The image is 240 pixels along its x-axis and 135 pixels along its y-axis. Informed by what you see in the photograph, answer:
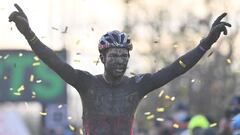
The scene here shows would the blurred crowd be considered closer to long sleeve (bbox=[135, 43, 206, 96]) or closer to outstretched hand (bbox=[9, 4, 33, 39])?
long sleeve (bbox=[135, 43, 206, 96])

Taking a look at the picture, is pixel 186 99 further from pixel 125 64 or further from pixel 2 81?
pixel 125 64

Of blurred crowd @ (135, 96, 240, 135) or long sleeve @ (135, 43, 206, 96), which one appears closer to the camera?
long sleeve @ (135, 43, 206, 96)

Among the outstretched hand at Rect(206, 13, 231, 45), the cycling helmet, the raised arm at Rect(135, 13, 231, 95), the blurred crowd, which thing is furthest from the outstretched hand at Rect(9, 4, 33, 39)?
the blurred crowd

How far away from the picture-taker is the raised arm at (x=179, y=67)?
9102mm

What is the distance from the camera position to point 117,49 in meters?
8.90

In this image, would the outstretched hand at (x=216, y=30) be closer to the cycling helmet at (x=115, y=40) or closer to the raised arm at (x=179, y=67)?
the raised arm at (x=179, y=67)

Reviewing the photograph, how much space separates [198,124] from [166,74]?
6.75 m

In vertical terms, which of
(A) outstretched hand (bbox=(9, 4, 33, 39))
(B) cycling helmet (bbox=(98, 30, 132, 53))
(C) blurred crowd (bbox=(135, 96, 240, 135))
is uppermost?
(A) outstretched hand (bbox=(9, 4, 33, 39))

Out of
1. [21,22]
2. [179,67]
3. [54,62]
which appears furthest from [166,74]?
[21,22]

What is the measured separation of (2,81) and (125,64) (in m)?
14.8

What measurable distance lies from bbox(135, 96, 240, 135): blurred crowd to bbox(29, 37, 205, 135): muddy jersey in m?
3.74

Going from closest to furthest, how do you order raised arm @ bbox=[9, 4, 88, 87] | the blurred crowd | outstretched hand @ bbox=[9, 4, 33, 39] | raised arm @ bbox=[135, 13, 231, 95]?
outstretched hand @ bbox=[9, 4, 33, 39], raised arm @ bbox=[9, 4, 88, 87], raised arm @ bbox=[135, 13, 231, 95], the blurred crowd

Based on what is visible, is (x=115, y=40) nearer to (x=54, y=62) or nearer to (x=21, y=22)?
(x=54, y=62)

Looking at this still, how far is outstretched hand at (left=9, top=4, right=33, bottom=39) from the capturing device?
8812mm
